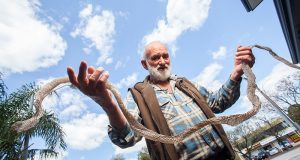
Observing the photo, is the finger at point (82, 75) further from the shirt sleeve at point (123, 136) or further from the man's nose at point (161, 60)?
the man's nose at point (161, 60)

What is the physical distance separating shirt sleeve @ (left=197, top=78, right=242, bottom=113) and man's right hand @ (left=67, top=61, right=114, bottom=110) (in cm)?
120

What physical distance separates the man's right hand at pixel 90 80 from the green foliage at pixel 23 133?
4.98 meters

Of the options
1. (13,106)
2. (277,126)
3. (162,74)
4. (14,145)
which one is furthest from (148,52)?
(277,126)

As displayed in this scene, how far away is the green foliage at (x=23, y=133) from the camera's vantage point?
6.80 m

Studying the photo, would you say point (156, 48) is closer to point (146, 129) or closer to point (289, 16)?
point (146, 129)

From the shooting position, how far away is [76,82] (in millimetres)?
1297

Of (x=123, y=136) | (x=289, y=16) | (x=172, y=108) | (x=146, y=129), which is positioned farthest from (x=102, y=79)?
(x=289, y=16)

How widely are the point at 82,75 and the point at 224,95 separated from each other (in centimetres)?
139

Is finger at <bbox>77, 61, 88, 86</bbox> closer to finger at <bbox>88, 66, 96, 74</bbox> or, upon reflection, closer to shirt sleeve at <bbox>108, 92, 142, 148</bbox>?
finger at <bbox>88, 66, 96, 74</bbox>

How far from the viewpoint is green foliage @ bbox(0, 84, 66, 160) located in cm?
680

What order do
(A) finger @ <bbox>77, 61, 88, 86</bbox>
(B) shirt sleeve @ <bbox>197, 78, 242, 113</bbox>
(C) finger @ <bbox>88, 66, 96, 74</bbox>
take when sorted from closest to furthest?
(A) finger @ <bbox>77, 61, 88, 86</bbox>, (C) finger @ <bbox>88, 66, 96, 74</bbox>, (B) shirt sleeve @ <bbox>197, 78, 242, 113</bbox>

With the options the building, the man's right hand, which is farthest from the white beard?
the building

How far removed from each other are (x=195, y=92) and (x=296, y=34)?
16.0 feet

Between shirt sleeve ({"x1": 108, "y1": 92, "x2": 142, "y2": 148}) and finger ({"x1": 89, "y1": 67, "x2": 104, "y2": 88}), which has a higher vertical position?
finger ({"x1": 89, "y1": 67, "x2": 104, "y2": 88})
